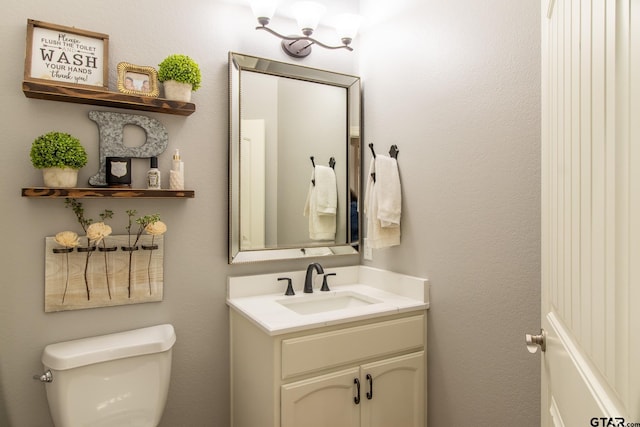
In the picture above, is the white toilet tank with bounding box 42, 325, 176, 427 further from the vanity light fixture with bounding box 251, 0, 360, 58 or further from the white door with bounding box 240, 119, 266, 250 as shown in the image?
the vanity light fixture with bounding box 251, 0, 360, 58

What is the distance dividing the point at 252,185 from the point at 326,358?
2.95 ft

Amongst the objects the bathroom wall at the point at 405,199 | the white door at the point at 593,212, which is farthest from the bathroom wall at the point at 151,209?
the white door at the point at 593,212

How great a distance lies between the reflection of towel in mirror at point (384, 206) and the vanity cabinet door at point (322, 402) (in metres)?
0.62

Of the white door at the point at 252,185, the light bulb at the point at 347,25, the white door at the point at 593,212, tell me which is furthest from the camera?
the light bulb at the point at 347,25

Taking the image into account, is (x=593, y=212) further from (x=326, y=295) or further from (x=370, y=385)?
(x=326, y=295)

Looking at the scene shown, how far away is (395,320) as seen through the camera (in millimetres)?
1723

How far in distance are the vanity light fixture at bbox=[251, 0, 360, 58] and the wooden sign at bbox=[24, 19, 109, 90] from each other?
691 millimetres

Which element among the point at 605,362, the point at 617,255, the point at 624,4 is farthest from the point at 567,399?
the point at 624,4

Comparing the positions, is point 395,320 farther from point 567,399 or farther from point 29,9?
point 29,9

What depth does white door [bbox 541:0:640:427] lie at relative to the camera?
0.50 meters

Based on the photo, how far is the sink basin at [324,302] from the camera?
1.91 m

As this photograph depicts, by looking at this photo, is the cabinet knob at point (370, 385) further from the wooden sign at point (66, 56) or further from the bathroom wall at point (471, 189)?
the wooden sign at point (66, 56)

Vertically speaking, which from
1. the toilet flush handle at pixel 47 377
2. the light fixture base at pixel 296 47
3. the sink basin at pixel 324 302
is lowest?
the toilet flush handle at pixel 47 377

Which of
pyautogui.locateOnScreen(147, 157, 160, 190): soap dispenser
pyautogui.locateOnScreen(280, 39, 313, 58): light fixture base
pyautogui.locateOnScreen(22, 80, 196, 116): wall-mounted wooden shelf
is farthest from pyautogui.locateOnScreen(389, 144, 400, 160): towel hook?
pyautogui.locateOnScreen(147, 157, 160, 190): soap dispenser
